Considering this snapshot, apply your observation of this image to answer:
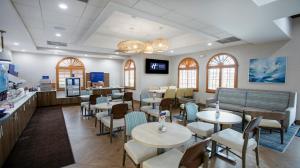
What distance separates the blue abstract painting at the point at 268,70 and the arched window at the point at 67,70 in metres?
8.92

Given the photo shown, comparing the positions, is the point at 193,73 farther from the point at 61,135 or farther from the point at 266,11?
the point at 61,135

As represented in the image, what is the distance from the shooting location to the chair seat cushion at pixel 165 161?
1.70 meters

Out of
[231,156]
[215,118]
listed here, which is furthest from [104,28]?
[231,156]

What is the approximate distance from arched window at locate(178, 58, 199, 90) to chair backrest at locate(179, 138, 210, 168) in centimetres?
621

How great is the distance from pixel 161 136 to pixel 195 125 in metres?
1.44

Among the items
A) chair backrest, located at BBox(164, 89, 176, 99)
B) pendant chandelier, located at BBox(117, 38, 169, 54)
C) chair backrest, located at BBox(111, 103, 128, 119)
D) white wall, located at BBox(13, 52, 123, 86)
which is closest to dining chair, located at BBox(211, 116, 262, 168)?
chair backrest, located at BBox(111, 103, 128, 119)

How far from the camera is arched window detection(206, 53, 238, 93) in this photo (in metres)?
6.06

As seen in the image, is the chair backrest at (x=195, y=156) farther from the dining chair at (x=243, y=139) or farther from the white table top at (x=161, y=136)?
the dining chair at (x=243, y=139)

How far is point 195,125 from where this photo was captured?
10.1ft

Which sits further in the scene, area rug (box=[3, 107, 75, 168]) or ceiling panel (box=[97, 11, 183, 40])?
ceiling panel (box=[97, 11, 183, 40])

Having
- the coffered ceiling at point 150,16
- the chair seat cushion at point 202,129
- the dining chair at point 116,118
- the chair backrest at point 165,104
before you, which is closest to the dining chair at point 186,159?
the chair seat cushion at point 202,129

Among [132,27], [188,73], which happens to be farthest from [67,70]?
[188,73]

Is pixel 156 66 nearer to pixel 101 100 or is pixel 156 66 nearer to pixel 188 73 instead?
pixel 188 73

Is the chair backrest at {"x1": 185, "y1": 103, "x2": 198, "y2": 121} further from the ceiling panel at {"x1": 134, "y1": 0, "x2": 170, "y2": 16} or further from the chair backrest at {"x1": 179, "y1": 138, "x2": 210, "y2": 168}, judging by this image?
the ceiling panel at {"x1": 134, "y1": 0, "x2": 170, "y2": 16}
